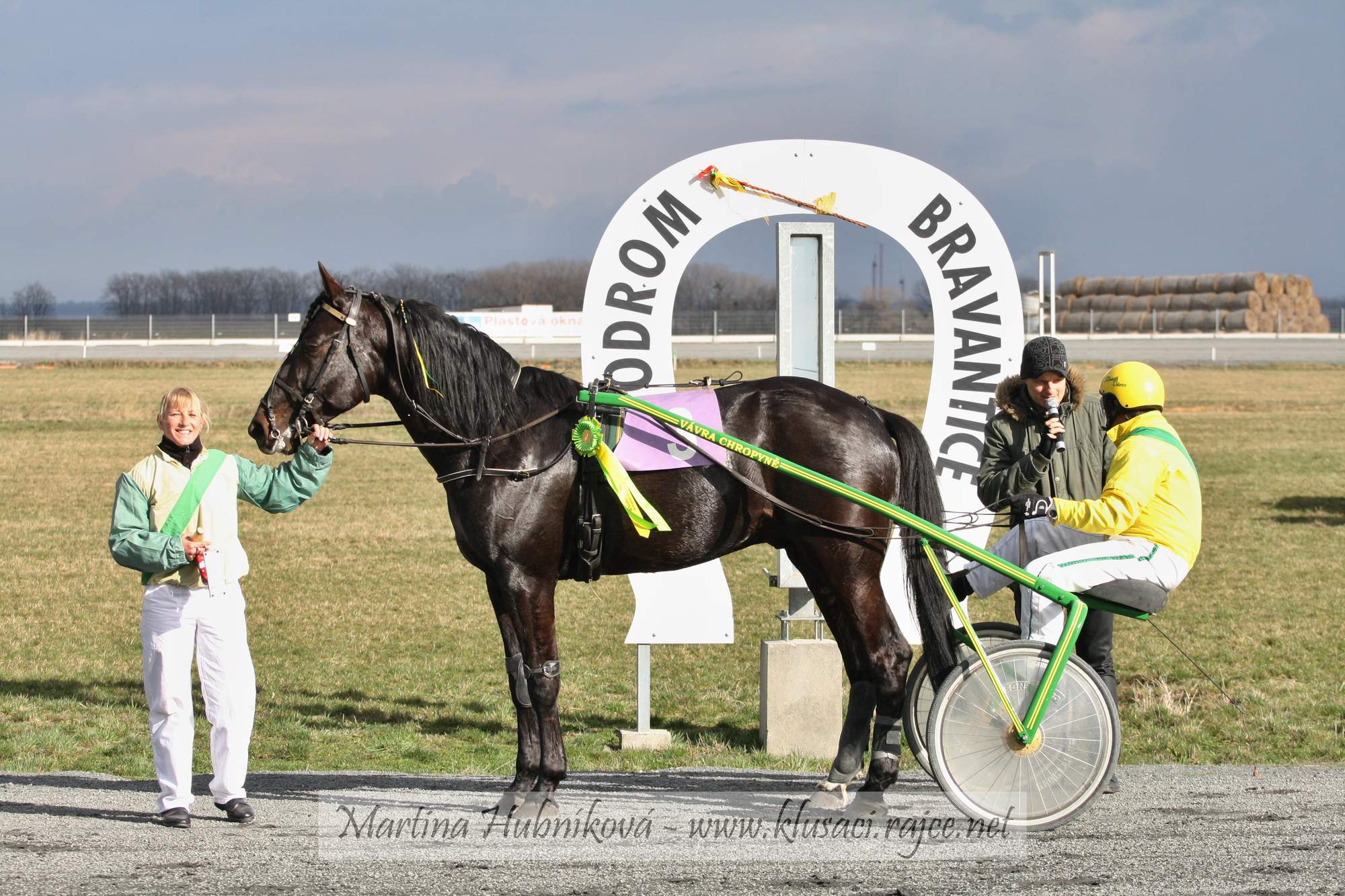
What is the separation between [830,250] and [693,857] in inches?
136

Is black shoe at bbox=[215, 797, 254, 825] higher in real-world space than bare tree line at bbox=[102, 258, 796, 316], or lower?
lower

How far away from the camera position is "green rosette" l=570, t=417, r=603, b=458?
518 cm

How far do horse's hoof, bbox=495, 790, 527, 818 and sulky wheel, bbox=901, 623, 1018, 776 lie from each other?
155 centimetres

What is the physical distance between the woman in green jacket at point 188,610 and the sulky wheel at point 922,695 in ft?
8.59

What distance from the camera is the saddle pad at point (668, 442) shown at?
5.27 metres

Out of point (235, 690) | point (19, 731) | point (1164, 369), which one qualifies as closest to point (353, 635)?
point (19, 731)

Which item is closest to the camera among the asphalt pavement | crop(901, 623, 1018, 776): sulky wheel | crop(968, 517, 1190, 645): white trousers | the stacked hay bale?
the asphalt pavement

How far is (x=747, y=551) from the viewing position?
44.2 feet

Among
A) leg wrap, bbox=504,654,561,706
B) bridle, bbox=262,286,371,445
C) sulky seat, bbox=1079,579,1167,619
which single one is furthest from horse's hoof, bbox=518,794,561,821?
sulky seat, bbox=1079,579,1167,619

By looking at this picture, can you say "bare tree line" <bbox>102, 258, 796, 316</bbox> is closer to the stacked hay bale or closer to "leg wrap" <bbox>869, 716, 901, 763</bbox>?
the stacked hay bale

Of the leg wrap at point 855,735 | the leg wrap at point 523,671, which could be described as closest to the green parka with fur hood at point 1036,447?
the leg wrap at point 855,735

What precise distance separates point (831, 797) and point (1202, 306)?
189ft

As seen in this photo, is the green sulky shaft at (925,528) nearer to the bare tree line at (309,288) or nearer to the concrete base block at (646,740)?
the concrete base block at (646,740)

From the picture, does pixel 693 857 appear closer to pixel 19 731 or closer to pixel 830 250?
pixel 830 250
